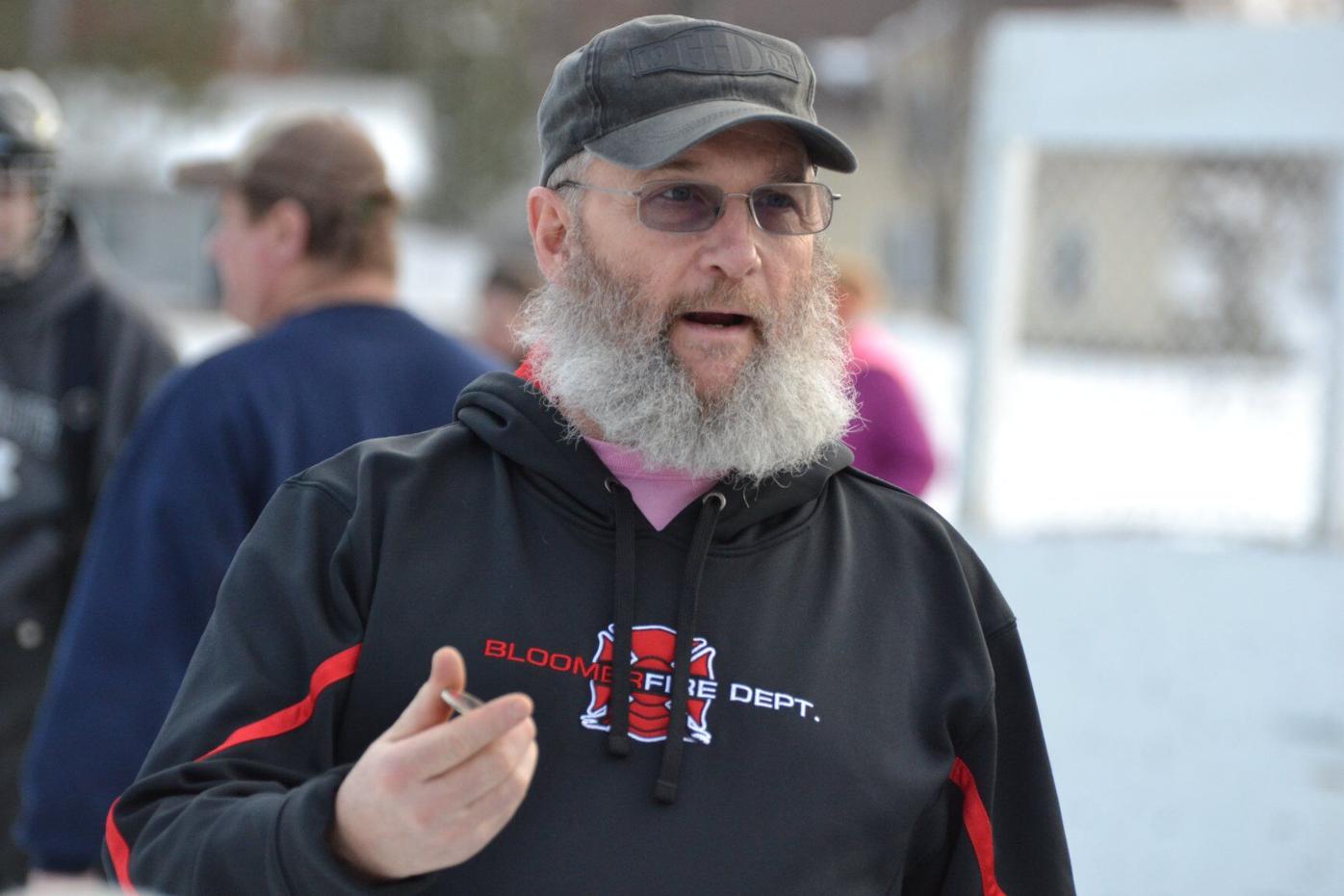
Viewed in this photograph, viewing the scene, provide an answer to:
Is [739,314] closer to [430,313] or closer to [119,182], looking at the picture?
[430,313]

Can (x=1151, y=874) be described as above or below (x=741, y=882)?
below

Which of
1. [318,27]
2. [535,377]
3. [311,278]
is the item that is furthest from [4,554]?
[318,27]

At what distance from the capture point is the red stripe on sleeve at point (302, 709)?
157 cm

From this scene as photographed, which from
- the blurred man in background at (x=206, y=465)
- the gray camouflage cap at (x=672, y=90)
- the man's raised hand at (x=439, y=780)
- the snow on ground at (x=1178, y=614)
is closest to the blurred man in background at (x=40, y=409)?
the blurred man in background at (x=206, y=465)

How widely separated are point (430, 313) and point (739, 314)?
21378mm

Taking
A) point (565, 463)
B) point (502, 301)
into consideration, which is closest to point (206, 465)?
point (565, 463)

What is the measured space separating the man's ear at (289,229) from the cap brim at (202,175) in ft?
Answer: 1.72

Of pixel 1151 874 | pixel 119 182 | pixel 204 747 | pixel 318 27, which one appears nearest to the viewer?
pixel 204 747

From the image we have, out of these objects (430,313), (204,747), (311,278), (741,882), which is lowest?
(430,313)

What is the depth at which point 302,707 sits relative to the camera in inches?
63.1

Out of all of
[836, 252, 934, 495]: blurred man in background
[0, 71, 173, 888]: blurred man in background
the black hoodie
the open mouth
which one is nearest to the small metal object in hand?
the black hoodie

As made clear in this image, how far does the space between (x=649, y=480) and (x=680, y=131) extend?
1.36 feet

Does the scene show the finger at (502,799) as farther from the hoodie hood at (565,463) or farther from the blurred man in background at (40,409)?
the blurred man in background at (40,409)

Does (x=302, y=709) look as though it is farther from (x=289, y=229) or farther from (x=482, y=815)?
(x=289, y=229)
